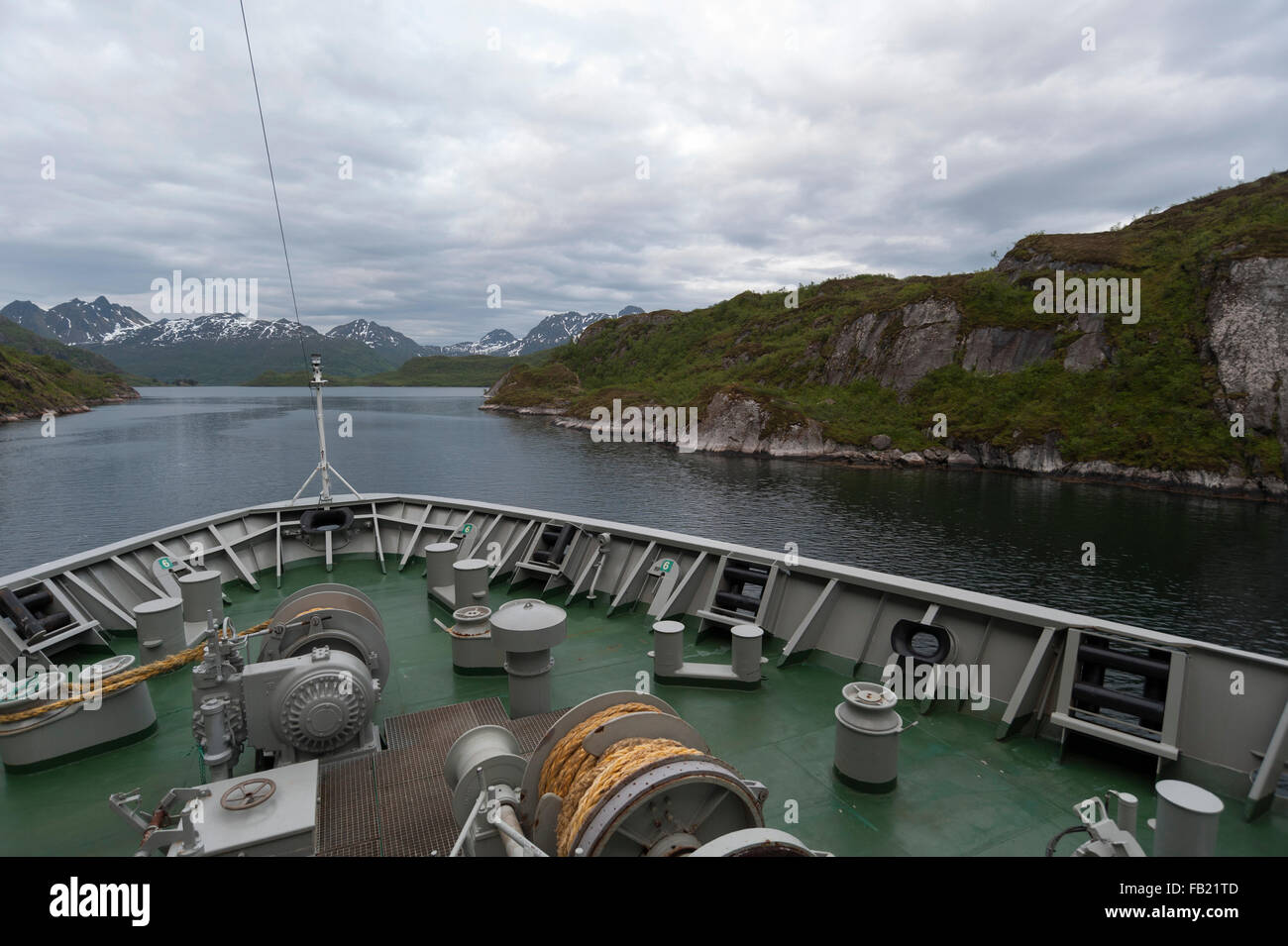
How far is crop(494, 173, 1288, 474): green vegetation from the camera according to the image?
51750mm

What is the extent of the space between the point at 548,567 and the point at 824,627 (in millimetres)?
4889

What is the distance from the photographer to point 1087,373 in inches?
2334

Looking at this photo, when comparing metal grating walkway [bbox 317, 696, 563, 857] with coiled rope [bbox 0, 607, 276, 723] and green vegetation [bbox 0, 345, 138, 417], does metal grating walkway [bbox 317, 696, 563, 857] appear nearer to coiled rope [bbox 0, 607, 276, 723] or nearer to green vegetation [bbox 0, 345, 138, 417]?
coiled rope [bbox 0, 607, 276, 723]

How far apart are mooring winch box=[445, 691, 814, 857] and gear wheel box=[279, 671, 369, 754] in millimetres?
1290

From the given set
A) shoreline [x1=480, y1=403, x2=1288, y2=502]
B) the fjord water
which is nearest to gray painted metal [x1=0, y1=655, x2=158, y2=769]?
the fjord water

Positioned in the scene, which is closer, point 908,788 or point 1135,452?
point 908,788

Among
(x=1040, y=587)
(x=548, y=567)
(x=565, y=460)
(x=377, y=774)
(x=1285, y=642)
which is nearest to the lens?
(x=377, y=774)

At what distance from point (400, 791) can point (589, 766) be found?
8.83ft

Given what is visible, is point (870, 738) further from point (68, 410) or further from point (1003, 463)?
point (68, 410)

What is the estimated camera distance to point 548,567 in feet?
36.5

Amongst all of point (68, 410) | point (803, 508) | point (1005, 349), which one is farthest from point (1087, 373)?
point (68, 410)

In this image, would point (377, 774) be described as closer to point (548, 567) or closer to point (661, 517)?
point (548, 567)

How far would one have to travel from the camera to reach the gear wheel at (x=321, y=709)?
538cm

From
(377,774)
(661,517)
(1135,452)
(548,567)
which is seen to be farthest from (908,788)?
(1135,452)
